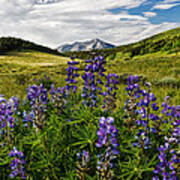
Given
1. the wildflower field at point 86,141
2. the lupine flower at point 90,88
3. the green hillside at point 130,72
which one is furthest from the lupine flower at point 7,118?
the green hillside at point 130,72

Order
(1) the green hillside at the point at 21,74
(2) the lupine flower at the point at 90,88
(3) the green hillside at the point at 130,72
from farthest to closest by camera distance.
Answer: (1) the green hillside at the point at 21,74, (3) the green hillside at the point at 130,72, (2) the lupine flower at the point at 90,88

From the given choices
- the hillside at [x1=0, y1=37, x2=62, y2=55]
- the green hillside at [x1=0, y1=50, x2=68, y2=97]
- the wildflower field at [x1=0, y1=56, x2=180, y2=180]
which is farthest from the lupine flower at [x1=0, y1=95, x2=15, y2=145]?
the hillside at [x1=0, y1=37, x2=62, y2=55]

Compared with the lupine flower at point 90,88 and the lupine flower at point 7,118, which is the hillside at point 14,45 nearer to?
Answer: the lupine flower at point 7,118

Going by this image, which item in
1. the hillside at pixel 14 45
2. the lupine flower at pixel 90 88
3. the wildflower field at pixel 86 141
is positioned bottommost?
the wildflower field at pixel 86 141

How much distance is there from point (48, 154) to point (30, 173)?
36 centimetres

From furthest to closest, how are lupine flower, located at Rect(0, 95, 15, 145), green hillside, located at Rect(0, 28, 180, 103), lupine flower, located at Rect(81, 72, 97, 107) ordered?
1. green hillside, located at Rect(0, 28, 180, 103)
2. lupine flower, located at Rect(81, 72, 97, 107)
3. lupine flower, located at Rect(0, 95, 15, 145)

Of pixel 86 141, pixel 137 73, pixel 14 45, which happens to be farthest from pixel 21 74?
pixel 14 45

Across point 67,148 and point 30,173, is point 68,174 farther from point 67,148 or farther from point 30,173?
point 30,173

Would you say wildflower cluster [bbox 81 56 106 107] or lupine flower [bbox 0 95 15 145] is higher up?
wildflower cluster [bbox 81 56 106 107]

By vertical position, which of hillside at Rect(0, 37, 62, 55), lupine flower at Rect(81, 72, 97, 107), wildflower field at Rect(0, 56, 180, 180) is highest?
hillside at Rect(0, 37, 62, 55)

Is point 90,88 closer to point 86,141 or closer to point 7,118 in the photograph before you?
point 86,141

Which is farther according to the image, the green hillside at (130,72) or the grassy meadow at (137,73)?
the green hillside at (130,72)

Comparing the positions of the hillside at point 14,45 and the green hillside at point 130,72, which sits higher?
the hillside at point 14,45

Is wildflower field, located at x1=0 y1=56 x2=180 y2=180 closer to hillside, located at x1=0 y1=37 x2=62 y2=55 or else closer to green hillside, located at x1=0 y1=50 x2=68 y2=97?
green hillside, located at x1=0 y1=50 x2=68 y2=97
